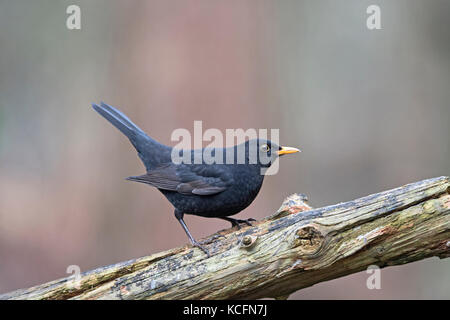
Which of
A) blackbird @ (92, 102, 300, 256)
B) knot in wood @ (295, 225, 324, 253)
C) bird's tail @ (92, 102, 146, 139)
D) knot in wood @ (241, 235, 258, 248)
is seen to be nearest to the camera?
knot in wood @ (295, 225, 324, 253)

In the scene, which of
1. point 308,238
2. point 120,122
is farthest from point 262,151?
point 120,122

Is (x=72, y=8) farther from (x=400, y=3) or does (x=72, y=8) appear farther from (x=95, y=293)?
(x=95, y=293)

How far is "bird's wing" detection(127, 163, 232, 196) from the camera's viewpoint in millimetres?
3887

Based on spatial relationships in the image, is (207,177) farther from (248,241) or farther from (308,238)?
(308,238)

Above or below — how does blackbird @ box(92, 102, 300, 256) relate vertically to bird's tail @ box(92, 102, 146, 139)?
below

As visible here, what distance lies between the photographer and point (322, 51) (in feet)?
23.9

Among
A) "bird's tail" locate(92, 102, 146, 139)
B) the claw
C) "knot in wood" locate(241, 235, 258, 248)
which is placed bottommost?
the claw

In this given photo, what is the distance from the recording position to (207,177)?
4020 mm

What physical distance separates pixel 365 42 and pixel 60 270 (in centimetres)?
575

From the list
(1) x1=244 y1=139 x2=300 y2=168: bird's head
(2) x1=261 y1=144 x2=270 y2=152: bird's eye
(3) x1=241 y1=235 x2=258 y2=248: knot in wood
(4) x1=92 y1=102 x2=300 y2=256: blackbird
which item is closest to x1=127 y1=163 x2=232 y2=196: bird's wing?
(4) x1=92 y1=102 x2=300 y2=256: blackbird

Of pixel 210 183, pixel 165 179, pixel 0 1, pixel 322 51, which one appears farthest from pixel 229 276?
pixel 0 1

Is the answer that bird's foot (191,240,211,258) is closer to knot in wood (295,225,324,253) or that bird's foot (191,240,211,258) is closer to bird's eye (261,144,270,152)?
knot in wood (295,225,324,253)

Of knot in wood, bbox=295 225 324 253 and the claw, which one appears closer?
knot in wood, bbox=295 225 324 253

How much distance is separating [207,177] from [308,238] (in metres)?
1.17
